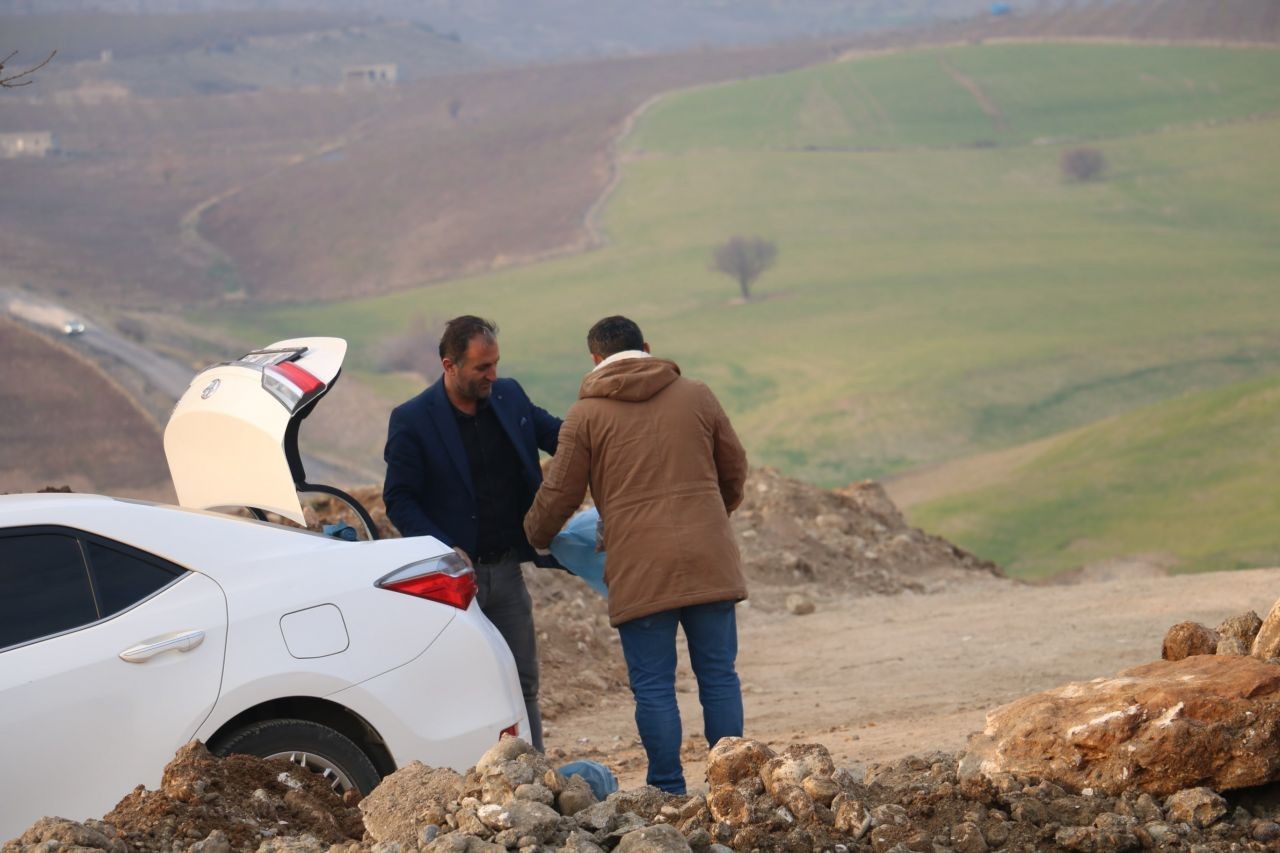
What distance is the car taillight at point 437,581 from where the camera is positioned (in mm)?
4875

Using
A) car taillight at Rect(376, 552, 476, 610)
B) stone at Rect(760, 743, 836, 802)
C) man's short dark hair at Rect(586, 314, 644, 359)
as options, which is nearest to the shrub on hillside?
man's short dark hair at Rect(586, 314, 644, 359)

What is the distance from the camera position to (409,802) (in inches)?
165

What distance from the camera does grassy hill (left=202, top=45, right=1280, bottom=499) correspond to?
49406 mm

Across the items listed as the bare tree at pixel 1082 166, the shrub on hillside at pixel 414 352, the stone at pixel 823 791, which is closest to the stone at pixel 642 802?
the stone at pixel 823 791

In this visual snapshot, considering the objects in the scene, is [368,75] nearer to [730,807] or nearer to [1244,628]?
[1244,628]

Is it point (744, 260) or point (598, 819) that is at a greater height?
point (744, 260)

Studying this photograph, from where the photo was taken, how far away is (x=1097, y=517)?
30.0 meters

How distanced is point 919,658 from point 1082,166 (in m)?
81.0

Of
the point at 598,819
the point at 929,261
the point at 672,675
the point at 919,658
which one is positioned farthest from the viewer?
the point at 929,261

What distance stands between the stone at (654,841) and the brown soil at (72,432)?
117ft

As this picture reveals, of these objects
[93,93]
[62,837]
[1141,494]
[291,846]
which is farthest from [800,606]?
[93,93]

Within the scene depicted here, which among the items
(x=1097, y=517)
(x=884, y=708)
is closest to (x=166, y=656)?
(x=884, y=708)

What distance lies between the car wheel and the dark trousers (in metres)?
1.11

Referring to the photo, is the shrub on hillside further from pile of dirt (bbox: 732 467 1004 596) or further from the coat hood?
the coat hood
